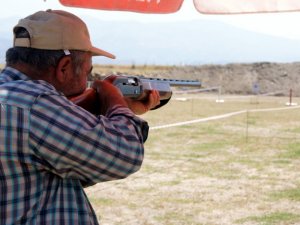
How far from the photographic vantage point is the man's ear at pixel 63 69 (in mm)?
1527

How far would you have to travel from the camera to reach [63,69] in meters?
1.54

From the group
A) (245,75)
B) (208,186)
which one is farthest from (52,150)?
(245,75)

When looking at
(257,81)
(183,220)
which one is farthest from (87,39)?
(257,81)

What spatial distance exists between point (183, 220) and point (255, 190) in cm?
168

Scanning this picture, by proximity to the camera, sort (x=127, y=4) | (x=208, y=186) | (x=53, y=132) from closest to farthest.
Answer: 1. (x=53, y=132)
2. (x=127, y=4)
3. (x=208, y=186)

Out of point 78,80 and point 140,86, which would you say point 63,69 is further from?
→ point 140,86

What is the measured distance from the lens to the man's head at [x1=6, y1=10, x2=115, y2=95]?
1.52m

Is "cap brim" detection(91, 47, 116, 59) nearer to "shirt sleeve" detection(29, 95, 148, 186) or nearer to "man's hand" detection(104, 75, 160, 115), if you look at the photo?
"man's hand" detection(104, 75, 160, 115)

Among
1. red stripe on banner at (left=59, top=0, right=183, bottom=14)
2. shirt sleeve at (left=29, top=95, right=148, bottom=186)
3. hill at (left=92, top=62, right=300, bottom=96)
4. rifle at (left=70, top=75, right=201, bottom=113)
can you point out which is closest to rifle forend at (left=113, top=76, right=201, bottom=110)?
rifle at (left=70, top=75, right=201, bottom=113)

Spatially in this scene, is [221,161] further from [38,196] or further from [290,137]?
[38,196]

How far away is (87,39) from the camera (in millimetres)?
1610

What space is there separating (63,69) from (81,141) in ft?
0.69

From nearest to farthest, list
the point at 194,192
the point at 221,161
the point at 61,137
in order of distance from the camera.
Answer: the point at 61,137
the point at 194,192
the point at 221,161

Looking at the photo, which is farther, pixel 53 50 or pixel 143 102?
pixel 143 102
